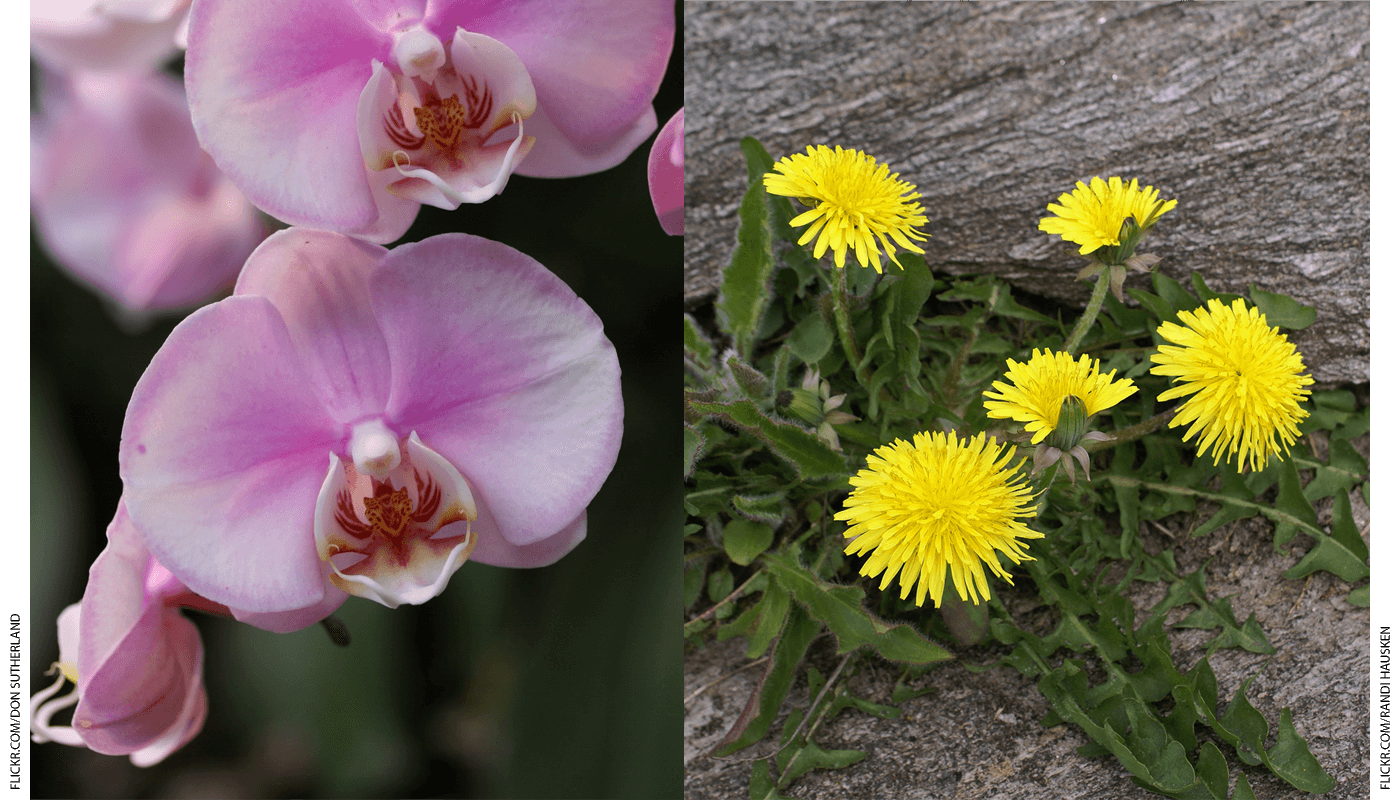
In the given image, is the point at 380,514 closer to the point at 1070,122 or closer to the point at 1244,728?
the point at 1244,728

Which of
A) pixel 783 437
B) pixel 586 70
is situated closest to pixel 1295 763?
pixel 783 437

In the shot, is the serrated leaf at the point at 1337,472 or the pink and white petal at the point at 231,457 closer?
the pink and white petal at the point at 231,457

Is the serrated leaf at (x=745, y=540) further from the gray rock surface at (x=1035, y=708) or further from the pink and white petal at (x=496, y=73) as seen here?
the pink and white petal at (x=496, y=73)

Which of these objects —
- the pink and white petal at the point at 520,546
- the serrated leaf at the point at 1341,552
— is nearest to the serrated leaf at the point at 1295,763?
the serrated leaf at the point at 1341,552

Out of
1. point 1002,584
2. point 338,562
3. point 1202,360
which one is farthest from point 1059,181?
point 338,562

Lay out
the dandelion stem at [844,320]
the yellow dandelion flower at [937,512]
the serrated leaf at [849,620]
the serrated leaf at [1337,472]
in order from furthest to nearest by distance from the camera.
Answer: the serrated leaf at [1337,472]
the dandelion stem at [844,320]
the serrated leaf at [849,620]
the yellow dandelion flower at [937,512]

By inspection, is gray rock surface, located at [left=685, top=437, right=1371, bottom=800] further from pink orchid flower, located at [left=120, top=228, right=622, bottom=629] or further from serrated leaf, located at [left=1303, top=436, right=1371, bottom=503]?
pink orchid flower, located at [left=120, top=228, right=622, bottom=629]
